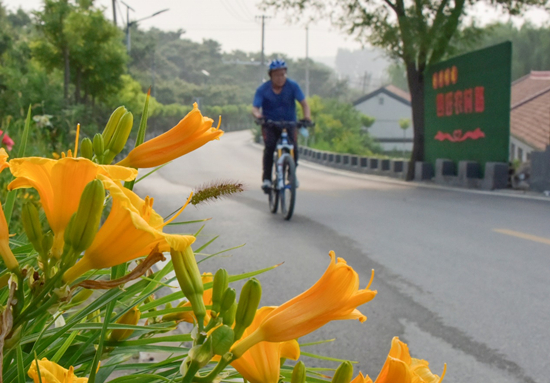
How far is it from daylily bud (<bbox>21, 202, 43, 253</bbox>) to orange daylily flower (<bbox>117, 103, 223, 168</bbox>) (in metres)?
0.16

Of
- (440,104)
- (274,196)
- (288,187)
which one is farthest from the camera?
(440,104)

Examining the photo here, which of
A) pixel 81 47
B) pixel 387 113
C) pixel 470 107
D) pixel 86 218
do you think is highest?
pixel 387 113

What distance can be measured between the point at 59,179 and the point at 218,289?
0.63 feet

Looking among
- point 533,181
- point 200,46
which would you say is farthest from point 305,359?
point 200,46

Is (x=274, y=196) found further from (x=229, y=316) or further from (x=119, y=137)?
(x=229, y=316)

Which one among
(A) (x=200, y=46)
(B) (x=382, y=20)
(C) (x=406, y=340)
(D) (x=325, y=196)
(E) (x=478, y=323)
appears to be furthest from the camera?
(A) (x=200, y=46)

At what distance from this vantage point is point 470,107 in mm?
12914

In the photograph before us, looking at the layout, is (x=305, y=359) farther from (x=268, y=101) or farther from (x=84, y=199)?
(x=268, y=101)

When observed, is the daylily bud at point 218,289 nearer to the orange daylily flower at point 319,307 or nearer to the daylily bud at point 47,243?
the orange daylily flower at point 319,307

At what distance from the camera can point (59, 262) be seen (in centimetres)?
64

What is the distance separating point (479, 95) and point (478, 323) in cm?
968

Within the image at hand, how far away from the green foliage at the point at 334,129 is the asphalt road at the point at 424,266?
17659 millimetres

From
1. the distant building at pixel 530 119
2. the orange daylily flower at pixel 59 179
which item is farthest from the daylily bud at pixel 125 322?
the distant building at pixel 530 119

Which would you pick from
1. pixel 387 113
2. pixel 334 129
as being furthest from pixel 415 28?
pixel 387 113
